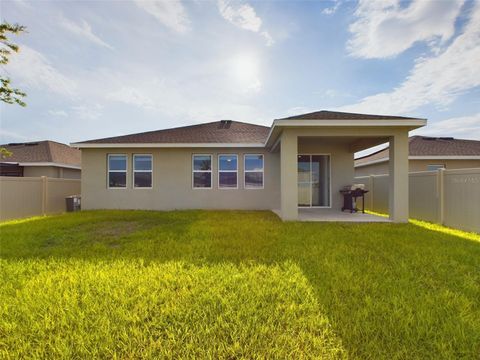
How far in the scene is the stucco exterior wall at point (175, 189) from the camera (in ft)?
38.5

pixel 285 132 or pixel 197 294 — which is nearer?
pixel 197 294

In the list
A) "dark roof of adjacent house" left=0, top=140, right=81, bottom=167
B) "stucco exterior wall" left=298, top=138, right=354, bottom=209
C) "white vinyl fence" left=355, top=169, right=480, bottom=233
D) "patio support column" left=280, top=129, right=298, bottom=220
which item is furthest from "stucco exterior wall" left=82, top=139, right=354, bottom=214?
"white vinyl fence" left=355, top=169, right=480, bottom=233

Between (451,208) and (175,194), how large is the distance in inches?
412

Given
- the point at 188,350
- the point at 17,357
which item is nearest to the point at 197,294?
the point at 188,350

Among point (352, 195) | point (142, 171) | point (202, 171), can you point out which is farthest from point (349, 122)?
point (142, 171)

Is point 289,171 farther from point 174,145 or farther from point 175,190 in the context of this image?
point 175,190

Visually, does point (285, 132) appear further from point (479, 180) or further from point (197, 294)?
point (197, 294)

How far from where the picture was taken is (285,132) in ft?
26.6

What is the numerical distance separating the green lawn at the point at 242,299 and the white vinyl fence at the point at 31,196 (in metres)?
5.77

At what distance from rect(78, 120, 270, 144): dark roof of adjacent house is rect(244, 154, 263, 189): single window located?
0.81 m

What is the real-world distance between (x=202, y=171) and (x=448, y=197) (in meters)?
9.36

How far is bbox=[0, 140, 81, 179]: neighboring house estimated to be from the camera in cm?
1452

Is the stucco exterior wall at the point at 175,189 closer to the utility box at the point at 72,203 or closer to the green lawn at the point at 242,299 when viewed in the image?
the utility box at the point at 72,203

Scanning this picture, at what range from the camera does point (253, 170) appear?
1184cm
